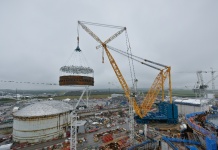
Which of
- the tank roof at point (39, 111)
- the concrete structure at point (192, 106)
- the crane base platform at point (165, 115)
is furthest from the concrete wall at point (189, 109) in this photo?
the tank roof at point (39, 111)

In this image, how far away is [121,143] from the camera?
4056 cm

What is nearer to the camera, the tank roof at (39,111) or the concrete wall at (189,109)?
the tank roof at (39,111)

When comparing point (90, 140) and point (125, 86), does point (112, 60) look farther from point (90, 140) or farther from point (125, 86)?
point (90, 140)

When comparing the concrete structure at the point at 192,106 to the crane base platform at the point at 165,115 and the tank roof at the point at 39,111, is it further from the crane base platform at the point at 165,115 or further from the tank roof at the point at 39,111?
the tank roof at the point at 39,111

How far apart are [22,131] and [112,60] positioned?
3899 centimetres

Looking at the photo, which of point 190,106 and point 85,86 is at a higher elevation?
point 85,86

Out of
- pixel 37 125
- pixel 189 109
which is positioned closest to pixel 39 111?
pixel 37 125

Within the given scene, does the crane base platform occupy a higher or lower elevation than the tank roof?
lower

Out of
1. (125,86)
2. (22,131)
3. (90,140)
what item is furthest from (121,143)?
(22,131)

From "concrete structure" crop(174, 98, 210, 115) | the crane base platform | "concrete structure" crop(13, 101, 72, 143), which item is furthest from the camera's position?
"concrete structure" crop(174, 98, 210, 115)

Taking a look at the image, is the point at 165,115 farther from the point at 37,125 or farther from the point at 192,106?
the point at 37,125

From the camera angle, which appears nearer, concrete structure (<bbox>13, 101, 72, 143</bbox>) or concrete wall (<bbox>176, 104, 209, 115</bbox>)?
concrete structure (<bbox>13, 101, 72, 143</bbox>)

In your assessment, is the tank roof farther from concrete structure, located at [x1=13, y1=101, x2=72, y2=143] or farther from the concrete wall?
the concrete wall

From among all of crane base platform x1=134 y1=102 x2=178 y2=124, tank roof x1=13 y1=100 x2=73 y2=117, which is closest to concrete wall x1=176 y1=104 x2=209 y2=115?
crane base platform x1=134 y1=102 x2=178 y2=124
